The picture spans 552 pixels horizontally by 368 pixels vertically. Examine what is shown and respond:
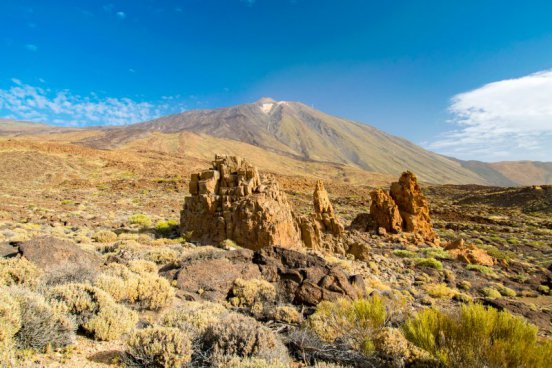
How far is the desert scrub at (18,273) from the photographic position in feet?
19.6

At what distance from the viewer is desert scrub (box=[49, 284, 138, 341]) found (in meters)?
4.75

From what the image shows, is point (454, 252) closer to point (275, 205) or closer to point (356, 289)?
point (275, 205)

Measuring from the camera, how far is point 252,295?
24.8 feet

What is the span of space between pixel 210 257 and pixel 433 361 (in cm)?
646

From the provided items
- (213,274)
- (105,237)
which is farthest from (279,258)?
(105,237)

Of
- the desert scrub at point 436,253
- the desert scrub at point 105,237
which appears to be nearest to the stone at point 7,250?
the desert scrub at point 105,237

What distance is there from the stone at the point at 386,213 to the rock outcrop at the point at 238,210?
10180 millimetres

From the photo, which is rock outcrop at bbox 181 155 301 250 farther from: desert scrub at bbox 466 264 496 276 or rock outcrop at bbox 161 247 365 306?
desert scrub at bbox 466 264 496 276

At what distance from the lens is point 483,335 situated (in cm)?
420

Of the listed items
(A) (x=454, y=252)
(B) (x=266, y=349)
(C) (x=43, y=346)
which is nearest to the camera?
(C) (x=43, y=346)

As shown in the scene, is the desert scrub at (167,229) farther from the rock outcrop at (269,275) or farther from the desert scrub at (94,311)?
the desert scrub at (94,311)

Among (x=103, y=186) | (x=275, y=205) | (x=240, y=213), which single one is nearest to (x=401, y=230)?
(x=275, y=205)

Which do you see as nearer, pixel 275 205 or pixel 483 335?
pixel 483 335

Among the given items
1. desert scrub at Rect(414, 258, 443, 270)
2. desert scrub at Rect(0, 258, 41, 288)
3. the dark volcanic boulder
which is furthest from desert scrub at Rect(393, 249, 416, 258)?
desert scrub at Rect(0, 258, 41, 288)
